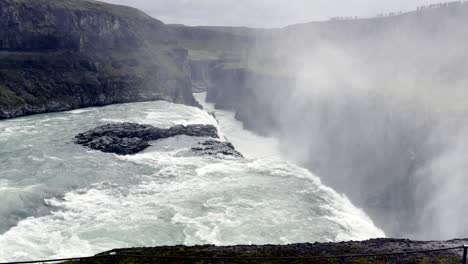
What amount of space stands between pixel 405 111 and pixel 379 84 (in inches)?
Answer: 1245

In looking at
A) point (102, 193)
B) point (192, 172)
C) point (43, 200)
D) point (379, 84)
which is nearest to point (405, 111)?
Answer: point (379, 84)

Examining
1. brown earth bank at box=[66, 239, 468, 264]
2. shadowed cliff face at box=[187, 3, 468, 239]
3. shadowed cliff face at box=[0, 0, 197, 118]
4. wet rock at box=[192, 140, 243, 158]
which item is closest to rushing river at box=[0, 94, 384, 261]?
wet rock at box=[192, 140, 243, 158]

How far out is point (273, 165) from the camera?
5553 centimetres

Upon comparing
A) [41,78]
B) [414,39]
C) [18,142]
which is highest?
[414,39]

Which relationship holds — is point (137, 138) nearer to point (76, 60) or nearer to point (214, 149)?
point (214, 149)

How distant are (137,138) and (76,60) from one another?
53.6m

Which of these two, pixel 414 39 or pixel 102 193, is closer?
pixel 102 193

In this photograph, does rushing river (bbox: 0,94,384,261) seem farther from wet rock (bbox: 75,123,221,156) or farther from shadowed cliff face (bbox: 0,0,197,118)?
shadowed cliff face (bbox: 0,0,197,118)

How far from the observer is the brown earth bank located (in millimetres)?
21781

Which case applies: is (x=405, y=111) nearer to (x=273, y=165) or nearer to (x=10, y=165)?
(x=273, y=165)

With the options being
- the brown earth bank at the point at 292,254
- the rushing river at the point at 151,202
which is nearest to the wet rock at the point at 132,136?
the rushing river at the point at 151,202

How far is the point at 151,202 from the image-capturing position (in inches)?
1644

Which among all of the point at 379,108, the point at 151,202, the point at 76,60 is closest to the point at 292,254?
the point at 151,202

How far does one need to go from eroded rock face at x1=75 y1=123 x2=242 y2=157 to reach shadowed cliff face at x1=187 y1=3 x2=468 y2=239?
82.4 feet
